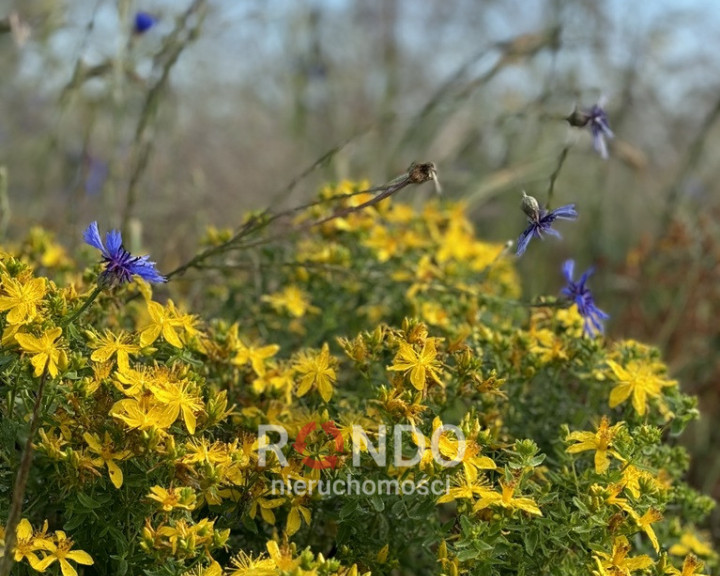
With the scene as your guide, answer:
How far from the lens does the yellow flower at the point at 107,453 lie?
110 centimetres

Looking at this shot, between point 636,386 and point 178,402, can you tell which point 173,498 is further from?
point 636,386

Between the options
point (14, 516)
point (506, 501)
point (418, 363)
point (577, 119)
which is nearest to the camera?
point (14, 516)

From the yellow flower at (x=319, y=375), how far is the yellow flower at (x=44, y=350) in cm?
36

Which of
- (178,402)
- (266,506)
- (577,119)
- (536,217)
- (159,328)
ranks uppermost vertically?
(577,119)

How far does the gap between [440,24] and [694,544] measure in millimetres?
4831

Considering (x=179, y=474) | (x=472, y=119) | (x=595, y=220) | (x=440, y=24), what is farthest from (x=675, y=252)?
(x=440, y=24)

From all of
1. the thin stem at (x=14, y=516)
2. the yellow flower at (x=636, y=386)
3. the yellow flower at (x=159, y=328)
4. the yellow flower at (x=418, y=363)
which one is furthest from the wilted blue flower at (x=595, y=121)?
the thin stem at (x=14, y=516)

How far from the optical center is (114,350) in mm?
1190

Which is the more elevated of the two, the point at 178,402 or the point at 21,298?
the point at 21,298

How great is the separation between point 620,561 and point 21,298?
871mm

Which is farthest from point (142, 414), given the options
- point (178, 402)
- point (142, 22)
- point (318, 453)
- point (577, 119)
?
point (142, 22)

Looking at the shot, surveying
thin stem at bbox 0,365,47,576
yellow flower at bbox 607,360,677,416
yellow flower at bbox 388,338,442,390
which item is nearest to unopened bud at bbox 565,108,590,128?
yellow flower at bbox 607,360,677,416

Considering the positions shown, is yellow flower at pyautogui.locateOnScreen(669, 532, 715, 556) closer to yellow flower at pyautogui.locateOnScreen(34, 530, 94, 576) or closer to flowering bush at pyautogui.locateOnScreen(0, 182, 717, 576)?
flowering bush at pyautogui.locateOnScreen(0, 182, 717, 576)

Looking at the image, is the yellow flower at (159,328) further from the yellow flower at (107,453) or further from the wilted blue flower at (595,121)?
the wilted blue flower at (595,121)
